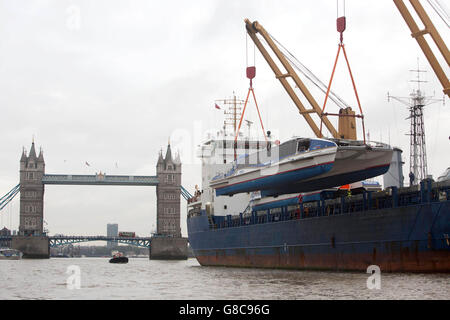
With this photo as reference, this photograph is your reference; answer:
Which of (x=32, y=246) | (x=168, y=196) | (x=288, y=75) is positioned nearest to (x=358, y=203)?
(x=288, y=75)

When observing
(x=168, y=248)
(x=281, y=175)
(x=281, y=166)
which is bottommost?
(x=168, y=248)

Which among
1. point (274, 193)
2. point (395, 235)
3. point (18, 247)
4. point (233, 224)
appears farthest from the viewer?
point (18, 247)

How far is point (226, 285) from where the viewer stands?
86.7 feet

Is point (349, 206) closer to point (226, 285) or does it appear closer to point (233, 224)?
point (226, 285)

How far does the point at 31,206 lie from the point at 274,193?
91998 millimetres

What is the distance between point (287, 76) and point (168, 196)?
82.6 meters

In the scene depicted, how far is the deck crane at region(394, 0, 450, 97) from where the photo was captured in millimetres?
33281

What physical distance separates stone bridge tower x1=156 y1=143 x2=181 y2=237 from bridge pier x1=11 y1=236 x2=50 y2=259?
→ 78.6 ft

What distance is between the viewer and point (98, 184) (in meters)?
115

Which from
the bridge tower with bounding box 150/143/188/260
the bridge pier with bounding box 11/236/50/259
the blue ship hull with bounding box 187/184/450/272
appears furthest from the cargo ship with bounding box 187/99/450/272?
the bridge tower with bounding box 150/143/188/260

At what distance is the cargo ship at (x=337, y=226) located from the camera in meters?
27.0

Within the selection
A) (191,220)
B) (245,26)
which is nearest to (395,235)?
(245,26)

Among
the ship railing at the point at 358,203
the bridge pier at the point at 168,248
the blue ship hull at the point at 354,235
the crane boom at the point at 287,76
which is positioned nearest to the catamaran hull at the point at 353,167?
the ship railing at the point at 358,203

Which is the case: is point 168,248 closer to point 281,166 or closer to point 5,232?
point 5,232
